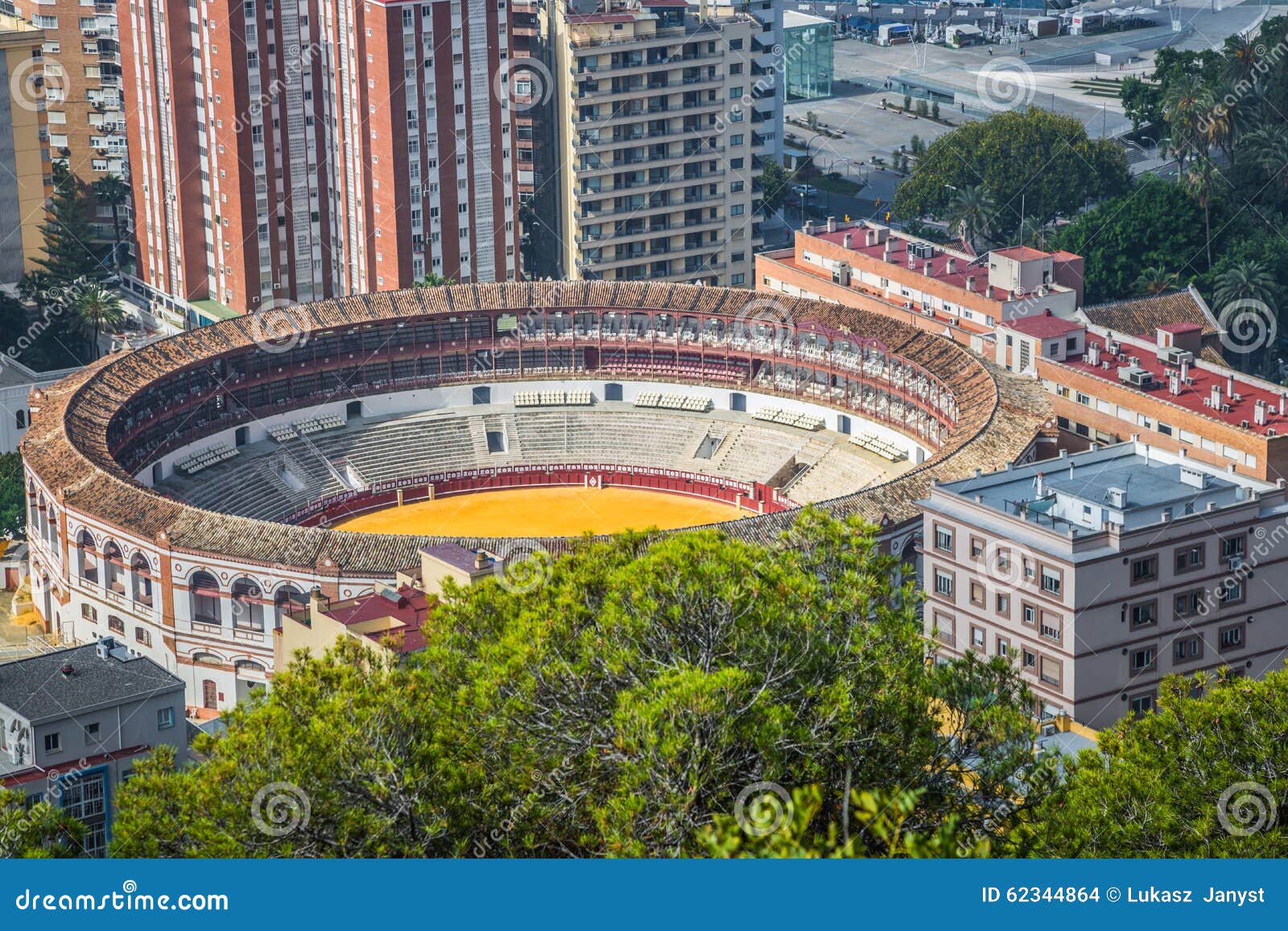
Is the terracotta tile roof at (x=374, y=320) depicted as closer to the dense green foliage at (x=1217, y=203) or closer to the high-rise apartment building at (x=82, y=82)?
the dense green foliage at (x=1217, y=203)

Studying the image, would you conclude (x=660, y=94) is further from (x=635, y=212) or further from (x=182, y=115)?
(x=182, y=115)

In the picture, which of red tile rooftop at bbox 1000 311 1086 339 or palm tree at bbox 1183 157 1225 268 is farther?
palm tree at bbox 1183 157 1225 268

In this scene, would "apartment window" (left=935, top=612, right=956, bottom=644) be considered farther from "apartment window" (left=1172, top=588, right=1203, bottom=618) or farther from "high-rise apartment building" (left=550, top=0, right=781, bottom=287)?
"high-rise apartment building" (left=550, top=0, right=781, bottom=287)

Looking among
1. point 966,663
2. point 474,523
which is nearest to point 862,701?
point 966,663

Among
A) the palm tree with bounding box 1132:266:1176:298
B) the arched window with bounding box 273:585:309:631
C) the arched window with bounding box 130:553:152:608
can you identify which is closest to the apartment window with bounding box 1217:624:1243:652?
the arched window with bounding box 273:585:309:631

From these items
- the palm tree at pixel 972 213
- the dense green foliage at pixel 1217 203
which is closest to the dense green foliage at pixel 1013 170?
the palm tree at pixel 972 213

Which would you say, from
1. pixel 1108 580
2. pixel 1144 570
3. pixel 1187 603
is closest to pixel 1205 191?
pixel 1187 603
